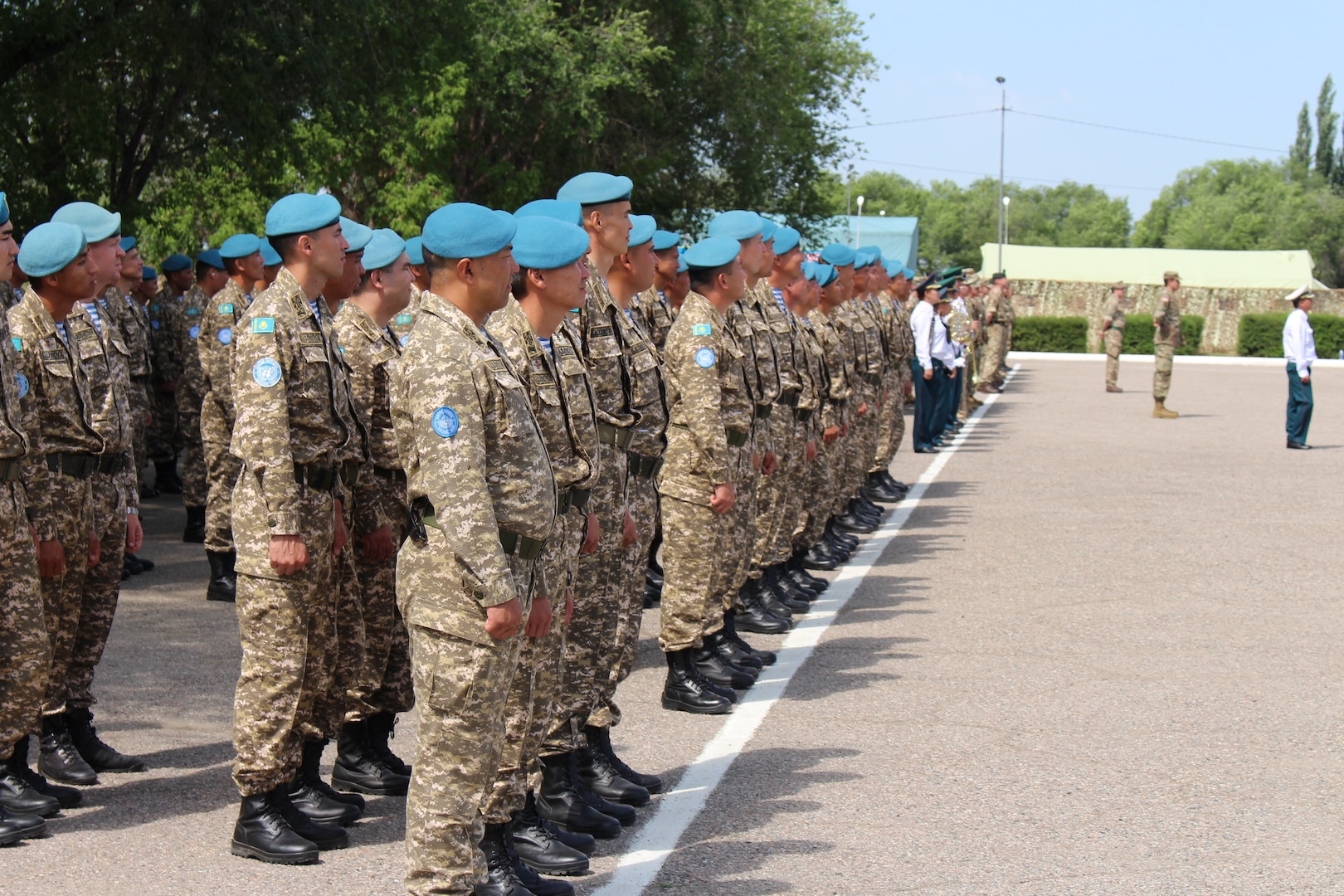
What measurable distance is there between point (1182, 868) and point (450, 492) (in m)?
2.74

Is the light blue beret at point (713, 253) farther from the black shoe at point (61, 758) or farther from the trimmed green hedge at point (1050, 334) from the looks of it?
the trimmed green hedge at point (1050, 334)

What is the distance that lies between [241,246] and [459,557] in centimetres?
625

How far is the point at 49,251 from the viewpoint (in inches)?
225

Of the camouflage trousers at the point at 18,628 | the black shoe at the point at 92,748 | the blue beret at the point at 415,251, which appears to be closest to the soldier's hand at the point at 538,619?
the camouflage trousers at the point at 18,628

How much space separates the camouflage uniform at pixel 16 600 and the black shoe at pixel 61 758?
0.46 metres

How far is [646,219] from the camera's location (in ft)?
22.0

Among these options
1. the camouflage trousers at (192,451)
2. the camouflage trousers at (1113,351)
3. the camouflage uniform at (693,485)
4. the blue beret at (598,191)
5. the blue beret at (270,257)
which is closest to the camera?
the blue beret at (598,191)

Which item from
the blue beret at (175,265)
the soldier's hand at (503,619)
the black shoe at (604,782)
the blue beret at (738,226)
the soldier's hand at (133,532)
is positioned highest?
the blue beret at (738,226)

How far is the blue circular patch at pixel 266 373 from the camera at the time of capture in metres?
4.95

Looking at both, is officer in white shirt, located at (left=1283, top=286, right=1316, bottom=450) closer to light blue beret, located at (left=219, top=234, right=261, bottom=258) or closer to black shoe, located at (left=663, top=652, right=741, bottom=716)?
light blue beret, located at (left=219, top=234, right=261, bottom=258)

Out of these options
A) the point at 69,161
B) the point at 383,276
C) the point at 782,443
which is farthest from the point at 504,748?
the point at 69,161

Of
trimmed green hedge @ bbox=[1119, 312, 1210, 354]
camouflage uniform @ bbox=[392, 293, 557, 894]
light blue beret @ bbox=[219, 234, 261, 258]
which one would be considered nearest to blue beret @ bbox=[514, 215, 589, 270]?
camouflage uniform @ bbox=[392, 293, 557, 894]

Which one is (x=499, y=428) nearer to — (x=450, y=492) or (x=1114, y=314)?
(x=450, y=492)

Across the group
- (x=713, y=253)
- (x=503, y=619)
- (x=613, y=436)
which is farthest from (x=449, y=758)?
(x=713, y=253)
